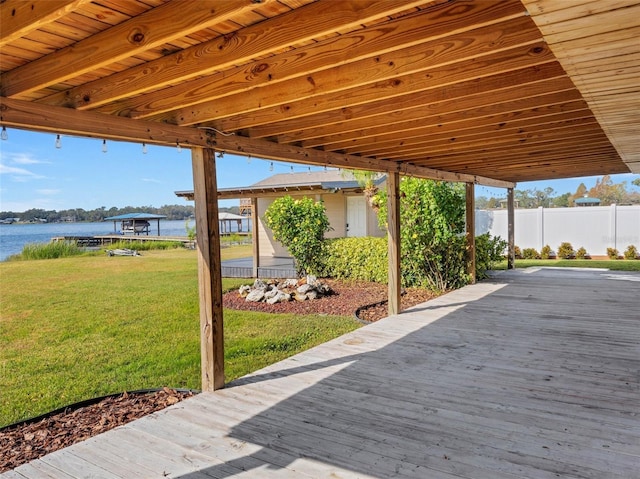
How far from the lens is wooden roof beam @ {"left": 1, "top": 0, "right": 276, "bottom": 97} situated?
176 centimetres

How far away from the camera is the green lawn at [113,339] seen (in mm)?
5023

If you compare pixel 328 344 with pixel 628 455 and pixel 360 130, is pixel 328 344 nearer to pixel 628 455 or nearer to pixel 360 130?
pixel 360 130

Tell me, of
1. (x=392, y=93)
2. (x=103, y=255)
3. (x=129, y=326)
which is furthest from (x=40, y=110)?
(x=103, y=255)

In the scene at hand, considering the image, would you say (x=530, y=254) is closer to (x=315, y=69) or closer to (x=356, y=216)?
(x=356, y=216)

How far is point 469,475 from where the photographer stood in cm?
248

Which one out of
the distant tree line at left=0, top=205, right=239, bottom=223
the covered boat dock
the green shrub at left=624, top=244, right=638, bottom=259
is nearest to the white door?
the green shrub at left=624, top=244, right=638, bottom=259

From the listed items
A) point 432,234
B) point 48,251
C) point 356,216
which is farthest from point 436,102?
point 48,251

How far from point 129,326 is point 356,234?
8038 millimetres

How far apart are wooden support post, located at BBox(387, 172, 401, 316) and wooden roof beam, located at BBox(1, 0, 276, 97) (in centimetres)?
486

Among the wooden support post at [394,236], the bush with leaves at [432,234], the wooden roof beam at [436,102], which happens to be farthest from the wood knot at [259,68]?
the bush with leaves at [432,234]

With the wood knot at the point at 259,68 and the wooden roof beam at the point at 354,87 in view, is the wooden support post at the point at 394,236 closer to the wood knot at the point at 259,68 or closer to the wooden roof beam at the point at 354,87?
the wooden roof beam at the point at 354,87

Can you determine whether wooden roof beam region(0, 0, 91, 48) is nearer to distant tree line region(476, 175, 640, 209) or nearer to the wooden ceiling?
the wooden ceiling

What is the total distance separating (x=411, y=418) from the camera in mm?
3230

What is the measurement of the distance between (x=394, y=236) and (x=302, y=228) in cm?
404
